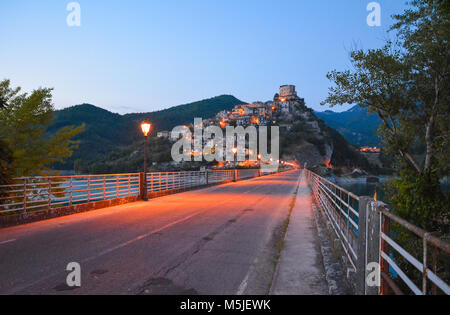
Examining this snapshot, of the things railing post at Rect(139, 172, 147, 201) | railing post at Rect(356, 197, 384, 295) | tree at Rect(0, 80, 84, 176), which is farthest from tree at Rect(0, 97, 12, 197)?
railing post at Rect(356, 197, 384, 295)

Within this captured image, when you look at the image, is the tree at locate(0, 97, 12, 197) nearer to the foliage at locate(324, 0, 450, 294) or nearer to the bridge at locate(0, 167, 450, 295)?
the bridge at locate(0, 167, 450, 295)

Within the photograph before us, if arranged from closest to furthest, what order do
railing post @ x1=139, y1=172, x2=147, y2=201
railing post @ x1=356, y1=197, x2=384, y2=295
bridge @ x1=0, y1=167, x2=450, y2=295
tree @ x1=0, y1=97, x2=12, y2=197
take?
Result: railing post @ x1=356, y1=197, x2=384, y2=295
bridge @ x1=0, y1=167, x2=450, y2=295
tree @ x1=0, y1=97, x2=12, y2=197
railing post @ x1=139, y1=172, x2=147, y2=201

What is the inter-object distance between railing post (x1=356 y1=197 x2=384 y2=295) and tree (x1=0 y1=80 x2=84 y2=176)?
2145 centimetres

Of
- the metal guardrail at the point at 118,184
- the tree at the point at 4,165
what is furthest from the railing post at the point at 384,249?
the metal guardrail at the point at 118,184

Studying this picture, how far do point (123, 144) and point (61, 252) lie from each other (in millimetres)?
153892

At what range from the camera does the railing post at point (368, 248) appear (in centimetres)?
376

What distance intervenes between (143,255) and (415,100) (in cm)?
2361

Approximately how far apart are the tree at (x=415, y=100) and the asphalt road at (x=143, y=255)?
458 inches

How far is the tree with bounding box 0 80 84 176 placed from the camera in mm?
21047

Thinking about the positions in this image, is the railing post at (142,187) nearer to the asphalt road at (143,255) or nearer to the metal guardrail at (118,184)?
the metal guardrail at (118,184)

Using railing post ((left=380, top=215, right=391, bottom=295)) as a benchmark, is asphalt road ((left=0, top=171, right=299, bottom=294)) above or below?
below

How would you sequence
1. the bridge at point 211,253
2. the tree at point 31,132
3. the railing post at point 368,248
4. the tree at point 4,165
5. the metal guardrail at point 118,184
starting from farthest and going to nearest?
the tree at point 31,132 → the metal guardrail at point 118,184 → the tree at point 4,165 → the bridge at point 211,253 → the railing post at point 368,248
